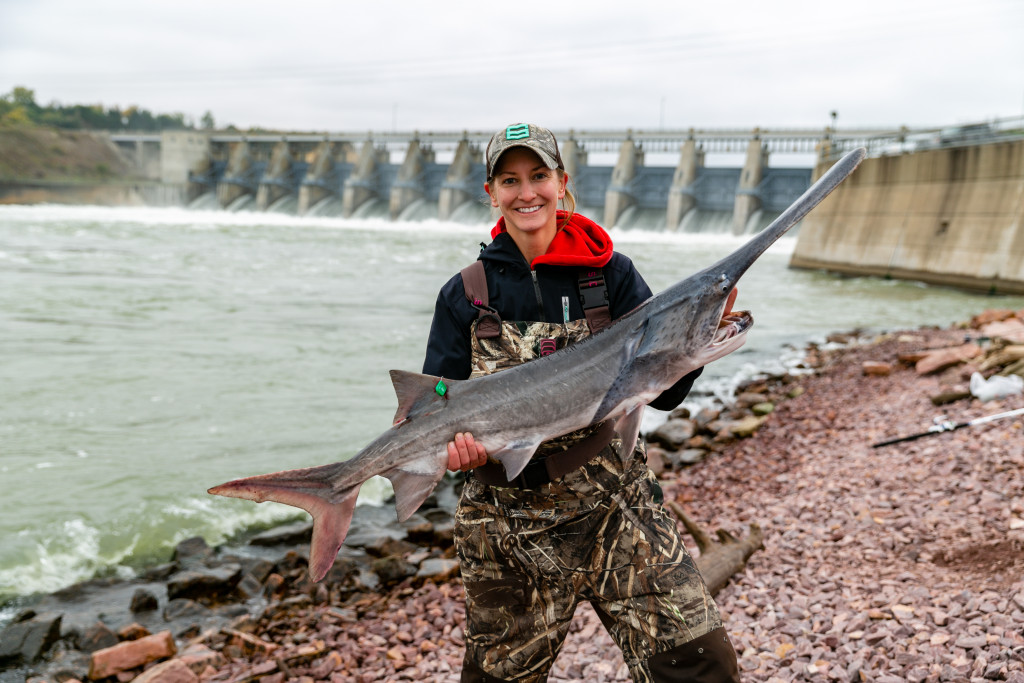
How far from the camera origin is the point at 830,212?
3055cm

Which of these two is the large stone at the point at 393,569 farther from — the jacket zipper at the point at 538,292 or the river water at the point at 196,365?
the jacket zipper at the point at 538,292

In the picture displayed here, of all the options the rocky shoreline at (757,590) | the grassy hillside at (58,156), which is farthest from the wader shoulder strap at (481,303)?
the grassy hillside at (58,156)

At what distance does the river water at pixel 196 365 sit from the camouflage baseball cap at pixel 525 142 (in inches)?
246

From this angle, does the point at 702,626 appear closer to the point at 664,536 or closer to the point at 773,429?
the point at 664,536

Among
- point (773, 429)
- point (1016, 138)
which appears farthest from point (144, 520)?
point (1016, 138)

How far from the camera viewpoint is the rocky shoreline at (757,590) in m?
4.04

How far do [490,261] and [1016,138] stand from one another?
2591 centimetres

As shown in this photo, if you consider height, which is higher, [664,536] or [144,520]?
[664,536]

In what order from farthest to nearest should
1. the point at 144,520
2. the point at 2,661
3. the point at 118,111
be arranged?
1. the point at 118,111
2. the point at 144,520
3. the point at 2,661

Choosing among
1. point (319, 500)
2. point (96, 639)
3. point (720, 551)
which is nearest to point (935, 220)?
point (720, 551)

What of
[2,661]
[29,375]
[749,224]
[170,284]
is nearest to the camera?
[2,661]

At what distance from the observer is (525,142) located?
9.27 ft

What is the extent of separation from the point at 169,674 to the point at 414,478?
9.87 ft

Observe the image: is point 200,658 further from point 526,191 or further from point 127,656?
point 526,191
